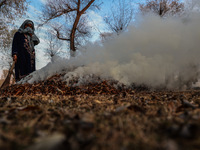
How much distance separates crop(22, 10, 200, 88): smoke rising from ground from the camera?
490 cm

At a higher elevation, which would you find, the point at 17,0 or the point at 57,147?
the point at 17,0

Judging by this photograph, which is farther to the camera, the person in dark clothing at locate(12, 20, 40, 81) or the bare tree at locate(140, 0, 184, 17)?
the bare tree at locate(140, 0, 184, 17)

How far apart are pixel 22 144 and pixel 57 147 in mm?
217

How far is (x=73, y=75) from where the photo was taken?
205 inches

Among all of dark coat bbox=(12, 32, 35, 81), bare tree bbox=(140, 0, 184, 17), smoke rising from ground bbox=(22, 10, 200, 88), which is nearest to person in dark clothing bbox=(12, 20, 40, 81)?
dark coat bbox=(12, 32, 35, 81)

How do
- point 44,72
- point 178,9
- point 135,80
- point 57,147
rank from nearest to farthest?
point 57,147, point 135,80, point 44,72, point 178,9

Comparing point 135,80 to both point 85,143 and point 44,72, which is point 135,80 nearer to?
point 44,72

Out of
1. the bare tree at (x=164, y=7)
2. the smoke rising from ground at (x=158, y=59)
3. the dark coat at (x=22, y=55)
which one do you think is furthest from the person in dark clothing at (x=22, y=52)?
the bare tree at (x=164, y=7)

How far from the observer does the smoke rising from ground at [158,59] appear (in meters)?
4.90

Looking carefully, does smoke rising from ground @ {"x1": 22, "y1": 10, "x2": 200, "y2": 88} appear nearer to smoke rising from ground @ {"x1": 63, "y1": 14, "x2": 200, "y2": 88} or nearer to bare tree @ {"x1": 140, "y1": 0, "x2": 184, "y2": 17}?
smoke rising from ground @ {"x1": 63, "y1": 14, "x2": 200, "y2": 88}

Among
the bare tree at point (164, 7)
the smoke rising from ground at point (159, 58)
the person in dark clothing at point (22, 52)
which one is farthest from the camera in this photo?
the bare tree at point (164, 7)

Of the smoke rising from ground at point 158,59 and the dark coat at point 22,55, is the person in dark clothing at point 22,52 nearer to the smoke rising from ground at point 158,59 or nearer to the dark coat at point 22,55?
the dark coat at point 22,55

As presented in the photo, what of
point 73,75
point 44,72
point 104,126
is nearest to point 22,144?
point 104,126

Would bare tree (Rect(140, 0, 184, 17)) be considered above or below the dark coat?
above
